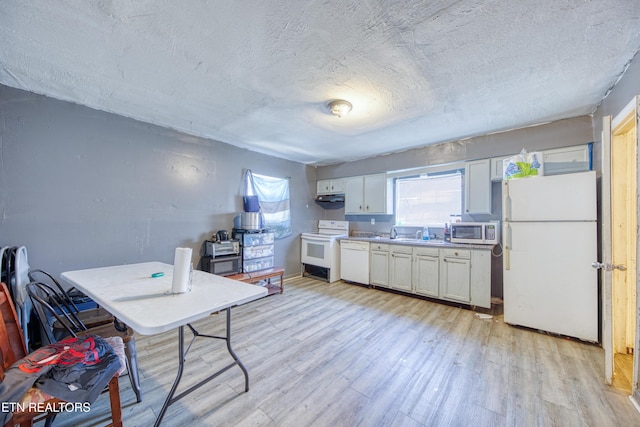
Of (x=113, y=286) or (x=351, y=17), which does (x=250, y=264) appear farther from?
(x=351, y=17)

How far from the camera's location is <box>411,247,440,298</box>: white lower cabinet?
347cm

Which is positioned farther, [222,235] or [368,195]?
[368,195]

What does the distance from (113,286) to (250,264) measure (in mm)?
2204

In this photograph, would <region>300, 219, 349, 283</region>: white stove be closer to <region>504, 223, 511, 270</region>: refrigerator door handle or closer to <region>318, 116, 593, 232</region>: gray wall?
<region>318, 116, 593, 232</region>: gray wall

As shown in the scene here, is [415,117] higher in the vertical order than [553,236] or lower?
higher

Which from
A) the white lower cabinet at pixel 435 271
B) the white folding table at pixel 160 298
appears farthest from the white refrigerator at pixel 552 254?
the white folding table at pixel 160 298

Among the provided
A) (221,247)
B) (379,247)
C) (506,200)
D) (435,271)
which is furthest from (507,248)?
(221,247)

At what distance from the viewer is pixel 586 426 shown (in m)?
1.41

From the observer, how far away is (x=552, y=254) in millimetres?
2453

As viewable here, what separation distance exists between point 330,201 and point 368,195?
96 centimetres

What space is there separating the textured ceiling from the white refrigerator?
0.91 m

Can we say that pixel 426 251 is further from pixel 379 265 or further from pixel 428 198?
pixel 428 198

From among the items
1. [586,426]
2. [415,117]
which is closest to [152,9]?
[415,117]

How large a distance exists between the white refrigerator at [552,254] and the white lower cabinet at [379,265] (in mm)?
1606
